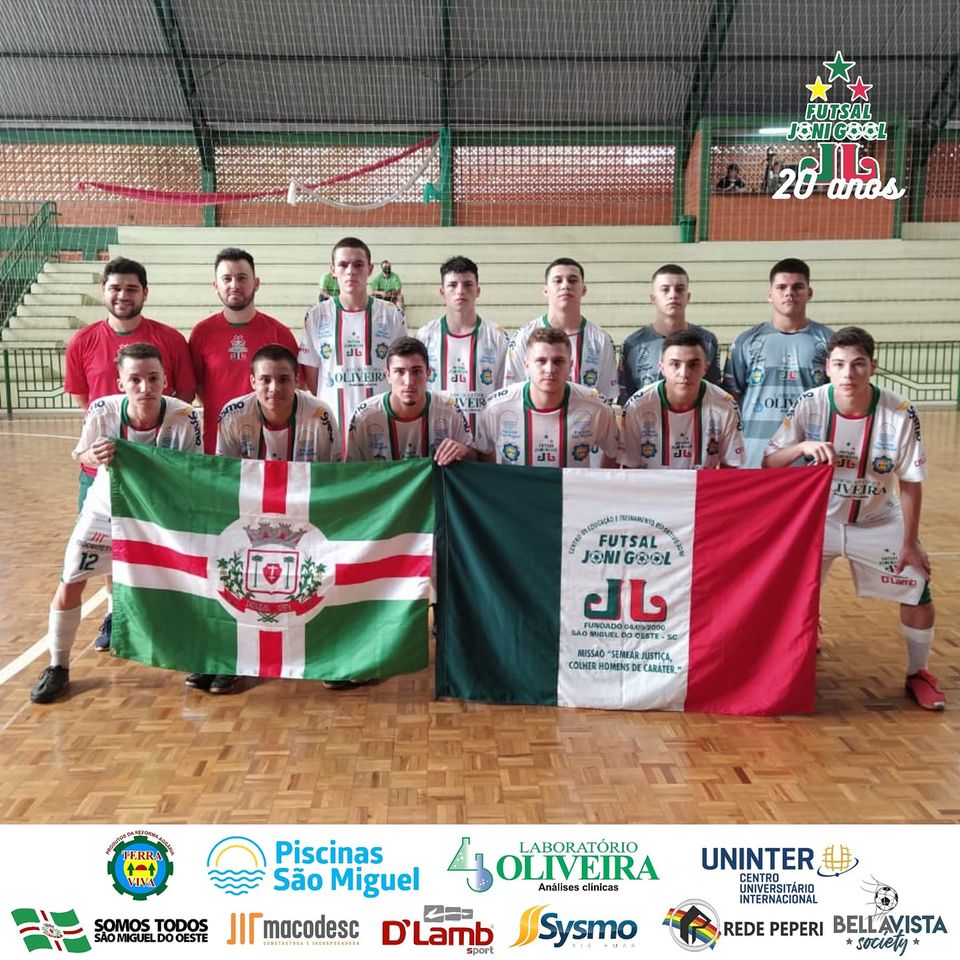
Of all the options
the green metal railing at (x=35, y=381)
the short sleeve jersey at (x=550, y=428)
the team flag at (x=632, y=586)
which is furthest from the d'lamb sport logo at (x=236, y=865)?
the green metal railing at (x=35, y=381)

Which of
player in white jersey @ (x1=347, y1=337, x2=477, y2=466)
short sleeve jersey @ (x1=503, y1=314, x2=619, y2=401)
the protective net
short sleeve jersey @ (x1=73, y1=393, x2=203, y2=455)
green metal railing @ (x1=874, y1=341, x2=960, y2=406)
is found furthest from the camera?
the protective net

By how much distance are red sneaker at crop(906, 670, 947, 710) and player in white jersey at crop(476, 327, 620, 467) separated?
1.76 m

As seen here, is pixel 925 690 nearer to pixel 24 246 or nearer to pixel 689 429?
pixel 689 429

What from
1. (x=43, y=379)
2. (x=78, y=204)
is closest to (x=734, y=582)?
(x=43, y=379)

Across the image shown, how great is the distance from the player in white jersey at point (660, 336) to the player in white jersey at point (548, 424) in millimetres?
716

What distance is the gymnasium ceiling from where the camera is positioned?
17.6 metres

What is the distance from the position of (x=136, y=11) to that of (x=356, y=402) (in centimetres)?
1498

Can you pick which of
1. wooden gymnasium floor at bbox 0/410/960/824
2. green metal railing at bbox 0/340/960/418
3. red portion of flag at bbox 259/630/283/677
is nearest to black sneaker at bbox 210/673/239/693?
wooden gymnasium floor at bbox 0/410/960/824

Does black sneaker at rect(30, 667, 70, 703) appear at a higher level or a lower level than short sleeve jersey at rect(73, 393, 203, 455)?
lower

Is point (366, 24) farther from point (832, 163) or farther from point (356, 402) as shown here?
point (356, 402)

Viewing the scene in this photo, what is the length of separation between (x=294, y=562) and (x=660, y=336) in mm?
2472

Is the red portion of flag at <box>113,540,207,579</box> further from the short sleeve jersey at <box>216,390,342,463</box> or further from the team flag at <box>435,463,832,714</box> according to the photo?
the team flag at <box>435,463,832,714</box>

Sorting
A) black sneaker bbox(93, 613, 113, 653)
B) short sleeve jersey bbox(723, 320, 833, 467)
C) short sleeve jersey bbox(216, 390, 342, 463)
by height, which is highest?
short sleeve jersey bbox(723, 320, 833, 467)

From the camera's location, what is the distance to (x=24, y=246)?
18.8 m
